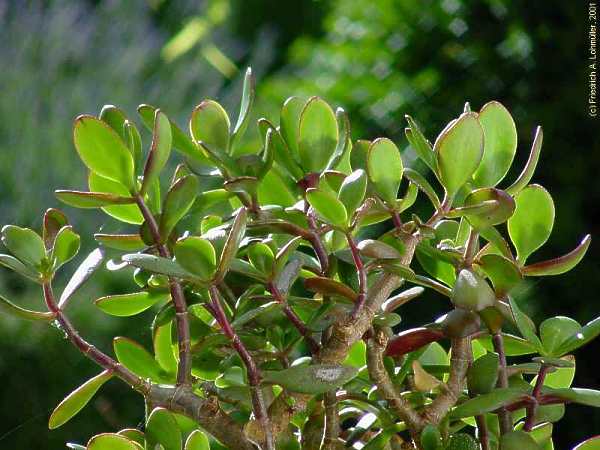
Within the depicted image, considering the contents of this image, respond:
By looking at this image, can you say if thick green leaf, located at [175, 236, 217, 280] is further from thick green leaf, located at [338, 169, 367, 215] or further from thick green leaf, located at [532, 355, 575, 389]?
thick green leaf, located at [532, 355, 575, 389]

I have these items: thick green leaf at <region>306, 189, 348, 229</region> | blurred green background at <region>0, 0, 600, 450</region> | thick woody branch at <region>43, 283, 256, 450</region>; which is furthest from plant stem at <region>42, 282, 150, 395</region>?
blurred green background at <region>0, 0, 600, 450</region>

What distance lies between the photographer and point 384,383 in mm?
382

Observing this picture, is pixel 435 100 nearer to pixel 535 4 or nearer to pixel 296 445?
pixel 535 4

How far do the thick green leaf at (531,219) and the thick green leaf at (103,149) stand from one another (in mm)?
157

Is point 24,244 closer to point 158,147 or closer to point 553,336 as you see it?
point 158,147

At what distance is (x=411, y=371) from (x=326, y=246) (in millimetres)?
68

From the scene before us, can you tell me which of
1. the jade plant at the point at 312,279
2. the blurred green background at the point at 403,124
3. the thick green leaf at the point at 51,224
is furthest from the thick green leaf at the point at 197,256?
the blurred green background at the point at 403,124

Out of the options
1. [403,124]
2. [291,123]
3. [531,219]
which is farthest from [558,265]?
[403,124]

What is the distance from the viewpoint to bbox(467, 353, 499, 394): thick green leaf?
1.26 ft

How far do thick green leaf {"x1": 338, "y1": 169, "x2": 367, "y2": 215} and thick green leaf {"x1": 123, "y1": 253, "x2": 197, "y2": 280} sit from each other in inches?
2.4

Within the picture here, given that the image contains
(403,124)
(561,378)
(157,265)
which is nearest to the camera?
(157,265)

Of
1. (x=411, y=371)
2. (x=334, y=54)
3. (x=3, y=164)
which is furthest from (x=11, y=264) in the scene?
(x=3, y=164)

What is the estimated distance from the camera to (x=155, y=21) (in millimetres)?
3070

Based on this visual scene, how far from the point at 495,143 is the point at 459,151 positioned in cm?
4
